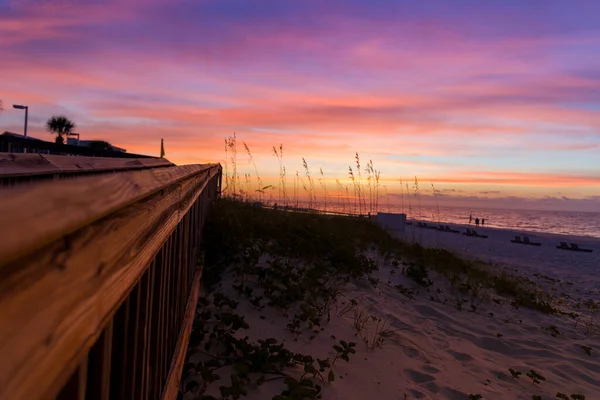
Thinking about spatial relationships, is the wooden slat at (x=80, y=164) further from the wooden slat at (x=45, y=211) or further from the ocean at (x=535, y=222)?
the ocean at (x=535, y=222)

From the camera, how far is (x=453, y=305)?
796 cm

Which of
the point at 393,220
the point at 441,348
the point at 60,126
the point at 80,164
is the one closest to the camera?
the point at 80,164

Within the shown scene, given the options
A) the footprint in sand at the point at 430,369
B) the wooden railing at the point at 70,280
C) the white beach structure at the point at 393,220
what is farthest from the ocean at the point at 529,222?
the wooden railing at the point at 70,280

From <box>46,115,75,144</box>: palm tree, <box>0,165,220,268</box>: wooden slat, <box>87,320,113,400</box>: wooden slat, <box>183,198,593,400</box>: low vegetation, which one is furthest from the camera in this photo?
<box>46,115,75,144</box>: palm tree

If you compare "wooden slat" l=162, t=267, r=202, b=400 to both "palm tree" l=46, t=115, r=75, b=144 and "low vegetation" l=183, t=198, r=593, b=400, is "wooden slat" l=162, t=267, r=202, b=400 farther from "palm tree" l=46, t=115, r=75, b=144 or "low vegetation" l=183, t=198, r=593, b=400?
"palm tree" l=46, t=115, r=75, b=144

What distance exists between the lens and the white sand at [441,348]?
4.59 m

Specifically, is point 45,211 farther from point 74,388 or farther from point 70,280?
point 74,388

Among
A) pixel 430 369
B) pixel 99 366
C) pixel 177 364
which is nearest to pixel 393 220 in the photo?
pixel 430 369

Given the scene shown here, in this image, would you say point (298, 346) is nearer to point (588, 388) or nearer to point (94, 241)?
point (588, 388)

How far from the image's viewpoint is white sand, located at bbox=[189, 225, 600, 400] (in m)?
4.59

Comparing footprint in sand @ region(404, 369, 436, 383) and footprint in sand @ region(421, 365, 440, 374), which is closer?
footprint in sand @ region(404, 369, 436, 383)

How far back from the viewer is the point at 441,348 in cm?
588

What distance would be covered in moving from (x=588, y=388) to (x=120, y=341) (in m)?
5.68

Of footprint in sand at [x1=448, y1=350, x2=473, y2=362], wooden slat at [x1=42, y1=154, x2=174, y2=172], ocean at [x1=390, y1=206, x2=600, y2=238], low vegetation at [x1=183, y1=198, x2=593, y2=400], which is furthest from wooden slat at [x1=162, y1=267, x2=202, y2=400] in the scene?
ocean at [x1=390, y1=206, x2=600, y2=238]
